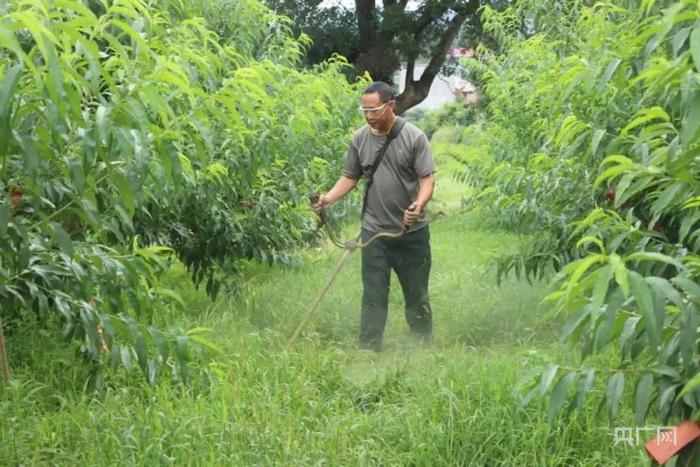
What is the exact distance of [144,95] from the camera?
2.54m

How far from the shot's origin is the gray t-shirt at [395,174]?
19.1 ft

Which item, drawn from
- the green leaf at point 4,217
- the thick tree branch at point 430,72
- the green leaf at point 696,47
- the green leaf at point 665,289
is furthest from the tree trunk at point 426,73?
the green leaf at point 696,47

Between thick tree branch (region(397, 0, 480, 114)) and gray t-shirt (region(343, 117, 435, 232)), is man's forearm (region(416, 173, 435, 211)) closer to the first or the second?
gray t-shirt (region(343, 117, 435, 232))

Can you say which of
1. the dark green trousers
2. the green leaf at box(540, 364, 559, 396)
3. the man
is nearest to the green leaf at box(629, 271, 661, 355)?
the green leaf at box(540, 364, 559, 396)

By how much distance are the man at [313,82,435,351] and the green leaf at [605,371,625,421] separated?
333cm

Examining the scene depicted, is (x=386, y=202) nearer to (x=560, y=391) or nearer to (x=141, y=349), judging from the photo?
(x=141, y=349)

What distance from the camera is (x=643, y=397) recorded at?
7.82 feet

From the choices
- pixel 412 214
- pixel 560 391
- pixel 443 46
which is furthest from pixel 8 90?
pixel 443 46

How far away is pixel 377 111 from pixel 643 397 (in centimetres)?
360

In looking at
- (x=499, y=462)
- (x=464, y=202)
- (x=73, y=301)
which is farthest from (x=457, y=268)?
(x=73, y=301)

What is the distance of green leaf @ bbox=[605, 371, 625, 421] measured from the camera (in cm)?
240

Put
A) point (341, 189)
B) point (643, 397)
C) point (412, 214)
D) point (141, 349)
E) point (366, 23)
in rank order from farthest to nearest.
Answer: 1. point (366, 23)
2. point (341, 189)
3. point (412, 214)
4. point (141, 349)
5. point (643, 397)

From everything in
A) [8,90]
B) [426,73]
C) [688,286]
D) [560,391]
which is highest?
[8,90]

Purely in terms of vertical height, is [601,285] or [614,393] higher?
[601,285]
